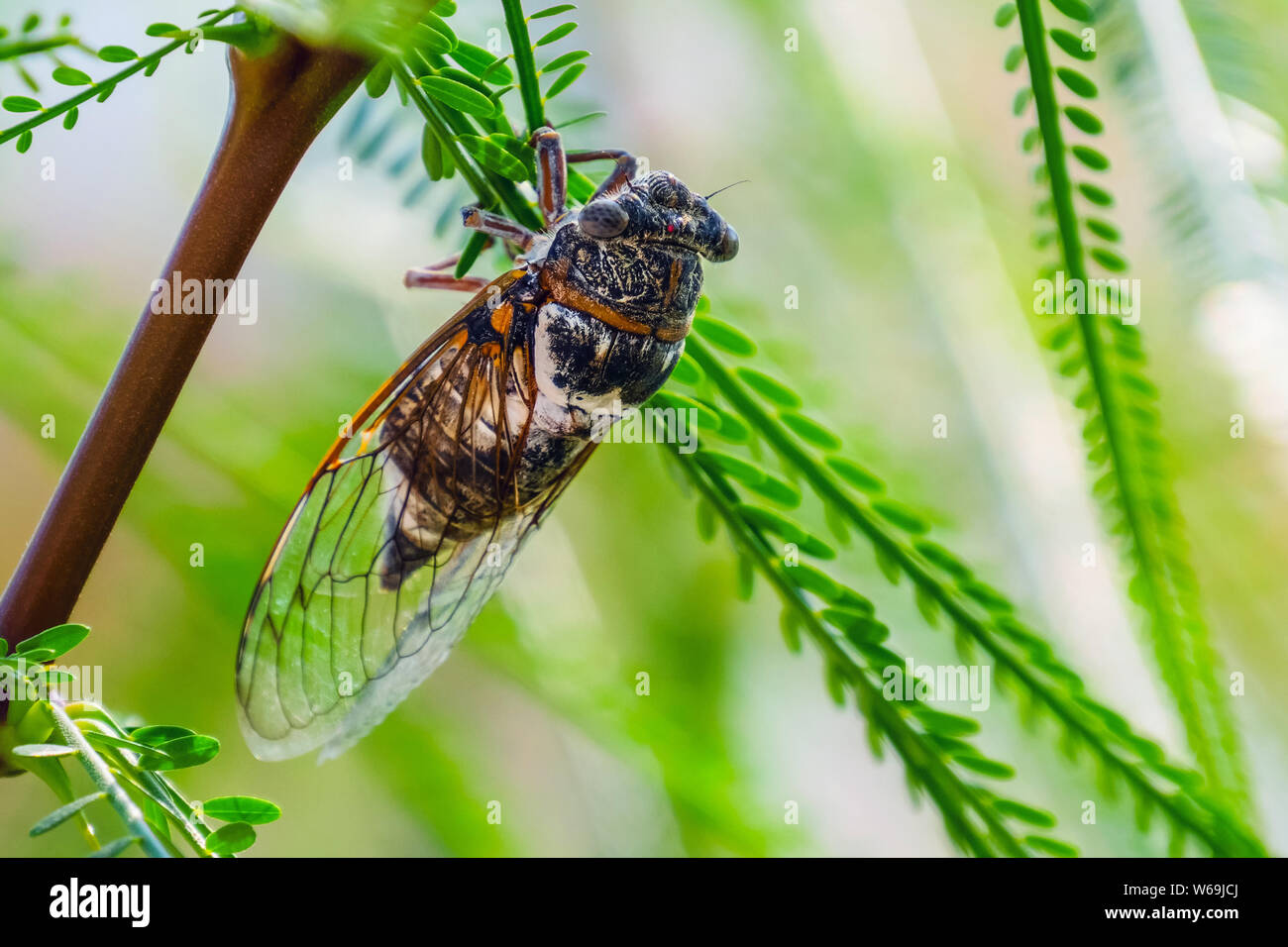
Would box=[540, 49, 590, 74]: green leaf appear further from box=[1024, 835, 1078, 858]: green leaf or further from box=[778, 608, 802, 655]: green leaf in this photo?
box=[1024, 835, 1078, 858]: green leaf

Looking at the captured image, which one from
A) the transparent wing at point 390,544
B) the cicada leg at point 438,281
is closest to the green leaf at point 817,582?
the transparent wing at point 390,544

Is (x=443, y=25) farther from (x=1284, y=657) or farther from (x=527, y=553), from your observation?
(x=1284, y=657)

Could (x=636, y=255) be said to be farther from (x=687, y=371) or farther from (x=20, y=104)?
(x=20, y=104)

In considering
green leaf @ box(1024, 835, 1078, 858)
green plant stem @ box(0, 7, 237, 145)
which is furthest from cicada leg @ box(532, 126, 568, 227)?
green leaf @ box(1024, 835, 1078, 858)

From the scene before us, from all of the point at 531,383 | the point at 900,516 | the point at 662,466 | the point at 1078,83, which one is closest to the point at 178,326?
the point at 531,383

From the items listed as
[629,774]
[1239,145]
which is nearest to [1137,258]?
[1239,145]

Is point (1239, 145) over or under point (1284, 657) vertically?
over

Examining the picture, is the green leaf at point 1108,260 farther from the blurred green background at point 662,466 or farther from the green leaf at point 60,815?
the green leaf at point 60,815
